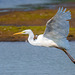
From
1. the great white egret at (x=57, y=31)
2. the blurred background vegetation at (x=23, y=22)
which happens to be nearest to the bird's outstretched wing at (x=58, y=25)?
the great white egret at (x=57, y=31)

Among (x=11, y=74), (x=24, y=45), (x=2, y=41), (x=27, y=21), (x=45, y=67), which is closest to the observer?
(x=11, y=74)

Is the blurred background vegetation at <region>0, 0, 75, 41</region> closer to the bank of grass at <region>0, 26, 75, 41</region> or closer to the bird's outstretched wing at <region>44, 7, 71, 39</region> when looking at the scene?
the bank of grass at <region>0, 26, 75, 41</region>

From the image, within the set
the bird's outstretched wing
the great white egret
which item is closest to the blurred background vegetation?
the great white egret

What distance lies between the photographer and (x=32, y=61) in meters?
13.4

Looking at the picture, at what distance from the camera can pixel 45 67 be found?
12469mm

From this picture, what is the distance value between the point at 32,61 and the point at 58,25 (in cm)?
325

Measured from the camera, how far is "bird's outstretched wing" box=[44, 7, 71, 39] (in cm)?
1031

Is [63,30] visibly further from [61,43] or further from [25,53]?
[25,53]

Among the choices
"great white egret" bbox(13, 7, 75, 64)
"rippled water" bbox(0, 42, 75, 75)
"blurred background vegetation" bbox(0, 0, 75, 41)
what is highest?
"great white egret" bbox(13, 7, 75, 64)

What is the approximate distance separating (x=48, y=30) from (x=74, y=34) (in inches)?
300

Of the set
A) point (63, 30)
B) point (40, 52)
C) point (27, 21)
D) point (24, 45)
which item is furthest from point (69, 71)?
point (27, 21)

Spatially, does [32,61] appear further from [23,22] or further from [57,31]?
[23,22]

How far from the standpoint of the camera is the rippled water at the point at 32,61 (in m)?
12.0

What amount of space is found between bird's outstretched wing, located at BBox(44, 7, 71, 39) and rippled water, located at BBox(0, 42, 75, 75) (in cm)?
153
